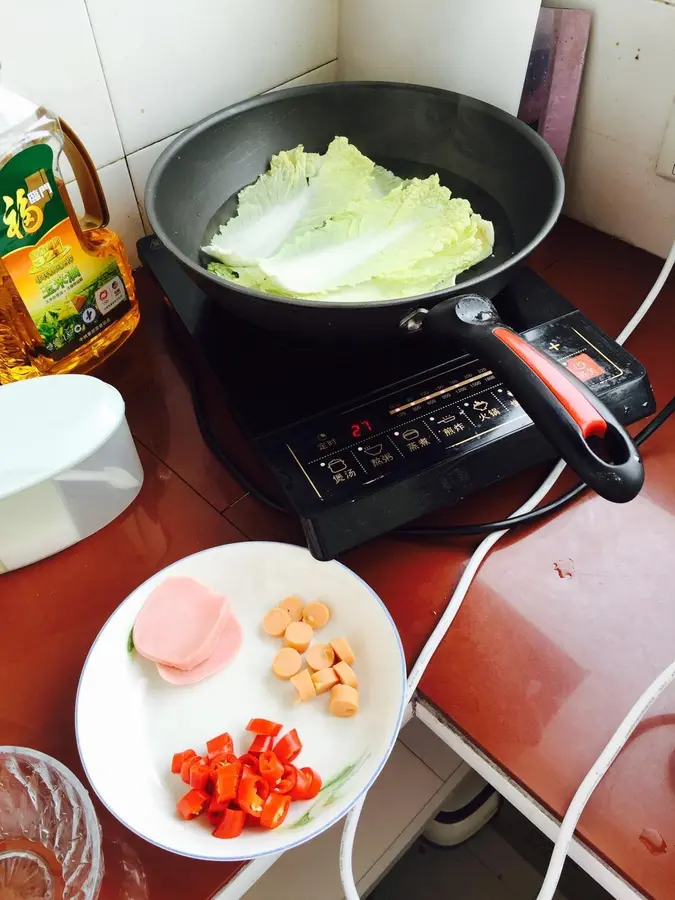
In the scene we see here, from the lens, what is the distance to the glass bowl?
46cm

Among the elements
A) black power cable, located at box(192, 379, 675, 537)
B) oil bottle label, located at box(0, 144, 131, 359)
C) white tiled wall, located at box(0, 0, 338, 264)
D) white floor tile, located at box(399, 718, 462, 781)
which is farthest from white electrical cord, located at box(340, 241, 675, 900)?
white tiled wall, located at box(0, 0, 338, 264)

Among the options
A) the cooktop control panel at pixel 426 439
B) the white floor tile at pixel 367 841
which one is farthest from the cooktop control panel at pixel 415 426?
the white floor tile at pixel 367 841

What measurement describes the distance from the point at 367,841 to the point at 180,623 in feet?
1.27

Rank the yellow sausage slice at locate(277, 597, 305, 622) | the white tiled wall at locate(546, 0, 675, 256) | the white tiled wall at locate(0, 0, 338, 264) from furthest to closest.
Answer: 1. the white tiled wall at locate(546, 0, 675, 256)
2. the white tiled wall at locate(0, 0, 338, 264)
3. the yellow sausage slice at locate(277, 597, 305, 622)

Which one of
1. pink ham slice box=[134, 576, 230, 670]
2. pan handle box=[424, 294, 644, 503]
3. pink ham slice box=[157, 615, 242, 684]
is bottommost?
pink ham slice box=[157, 615, 242, 684]

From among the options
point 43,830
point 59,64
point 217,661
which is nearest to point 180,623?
point 217,661

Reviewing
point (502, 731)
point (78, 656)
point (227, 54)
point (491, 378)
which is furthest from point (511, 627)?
point (227, 54)

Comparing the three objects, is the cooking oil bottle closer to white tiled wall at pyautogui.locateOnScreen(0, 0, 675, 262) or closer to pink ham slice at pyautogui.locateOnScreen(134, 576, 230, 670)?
white tiled wall at pyautogui.locateOnScreen(0, 0, 675, 262)

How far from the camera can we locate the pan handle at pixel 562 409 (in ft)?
1.52

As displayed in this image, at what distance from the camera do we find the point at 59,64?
678 mm

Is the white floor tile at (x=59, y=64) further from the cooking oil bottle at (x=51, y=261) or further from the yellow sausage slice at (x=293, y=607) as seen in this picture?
the yellow sausage slice at (x=293, y=607)

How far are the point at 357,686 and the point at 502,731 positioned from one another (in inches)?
4.2

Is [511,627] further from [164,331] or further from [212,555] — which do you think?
[164,331]

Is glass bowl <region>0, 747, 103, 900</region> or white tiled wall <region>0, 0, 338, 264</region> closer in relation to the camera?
glass bowl <region>0, 747, 103, 900</region>
